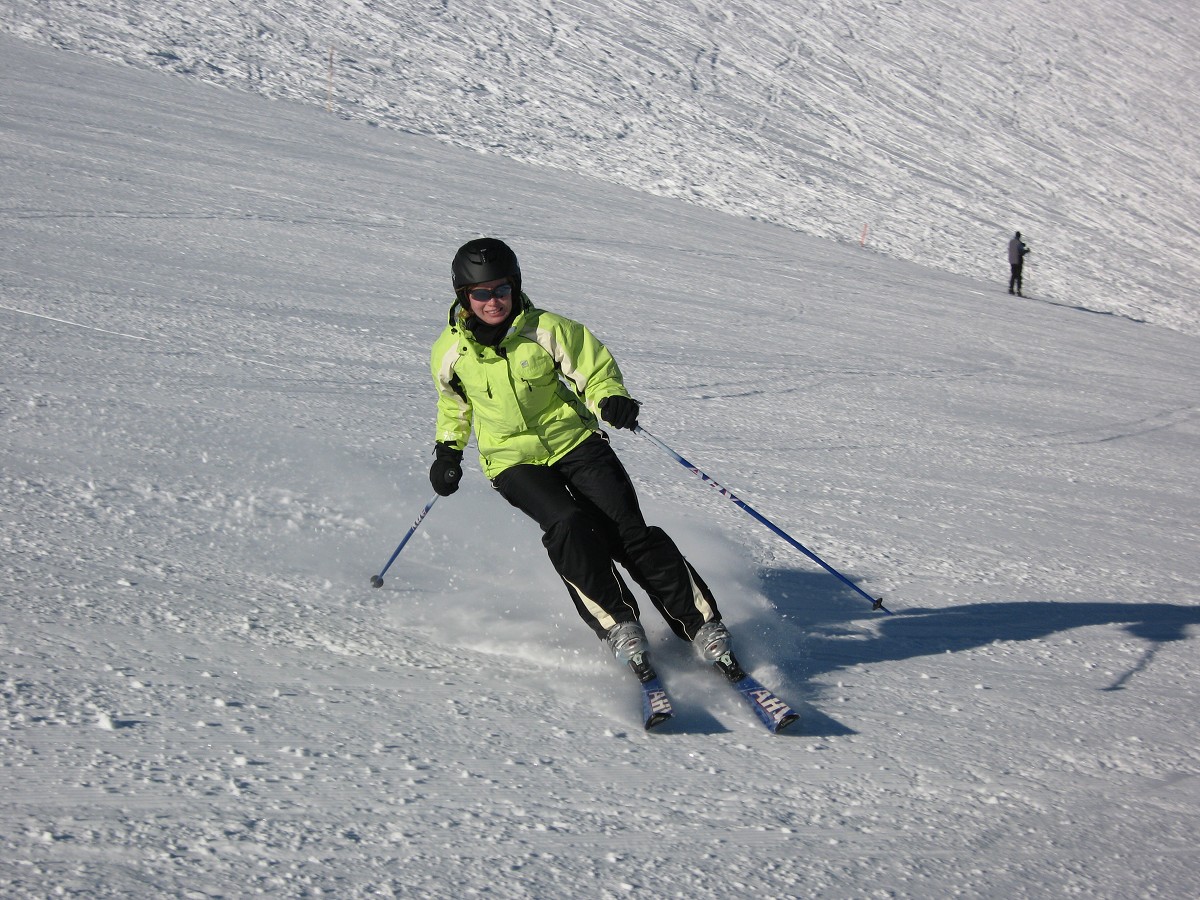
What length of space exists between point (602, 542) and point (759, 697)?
729mm

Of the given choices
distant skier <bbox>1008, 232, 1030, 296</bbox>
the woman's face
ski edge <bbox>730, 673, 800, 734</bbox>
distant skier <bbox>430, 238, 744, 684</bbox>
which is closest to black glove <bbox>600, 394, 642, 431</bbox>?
distant skier <bbox>430, 238, 744, 684</bbox>

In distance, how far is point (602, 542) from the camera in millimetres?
3719

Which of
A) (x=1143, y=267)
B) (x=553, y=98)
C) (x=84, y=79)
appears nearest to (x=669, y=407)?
(x=84, y=79)

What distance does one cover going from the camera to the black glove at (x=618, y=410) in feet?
12.4

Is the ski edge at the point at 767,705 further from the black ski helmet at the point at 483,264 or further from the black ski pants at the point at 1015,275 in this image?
the black ski pants at the point at 1015,275

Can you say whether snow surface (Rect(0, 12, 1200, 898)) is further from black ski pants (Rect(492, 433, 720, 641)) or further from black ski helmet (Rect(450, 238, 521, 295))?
black ski helmet (Rect(450, 238, 521, 295))

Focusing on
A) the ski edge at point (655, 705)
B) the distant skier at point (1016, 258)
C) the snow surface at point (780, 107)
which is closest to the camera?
the ski edge at point (655, 705)

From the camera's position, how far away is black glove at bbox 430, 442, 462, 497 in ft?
13.2

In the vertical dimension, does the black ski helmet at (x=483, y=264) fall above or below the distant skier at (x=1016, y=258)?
below

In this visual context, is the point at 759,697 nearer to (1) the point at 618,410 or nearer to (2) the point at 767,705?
(2) the point at 767,705

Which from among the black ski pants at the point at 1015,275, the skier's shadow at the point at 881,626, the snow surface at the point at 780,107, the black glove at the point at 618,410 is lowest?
the skier's shadow at the point at 881,626

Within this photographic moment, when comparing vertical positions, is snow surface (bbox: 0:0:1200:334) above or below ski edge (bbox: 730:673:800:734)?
above

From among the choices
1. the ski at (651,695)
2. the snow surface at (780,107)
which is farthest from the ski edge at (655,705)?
the snow surface at (780,107)

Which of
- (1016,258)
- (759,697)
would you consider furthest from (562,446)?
(1016,258)
